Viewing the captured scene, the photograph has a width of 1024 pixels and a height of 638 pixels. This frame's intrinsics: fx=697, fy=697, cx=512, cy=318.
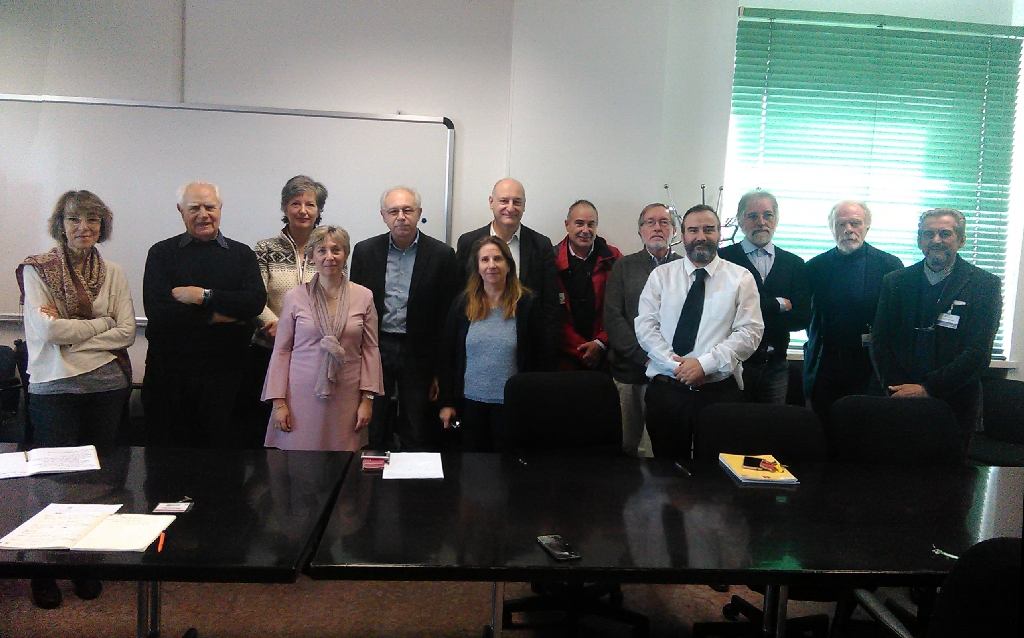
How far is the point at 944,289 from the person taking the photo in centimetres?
334

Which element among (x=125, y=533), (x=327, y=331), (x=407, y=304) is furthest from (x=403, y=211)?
(x=125, y=533)

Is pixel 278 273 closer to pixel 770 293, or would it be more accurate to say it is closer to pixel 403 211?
pixel 403 211

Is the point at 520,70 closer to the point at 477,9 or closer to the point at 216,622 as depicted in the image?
the point at 477,9

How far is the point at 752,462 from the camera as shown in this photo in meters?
2.25

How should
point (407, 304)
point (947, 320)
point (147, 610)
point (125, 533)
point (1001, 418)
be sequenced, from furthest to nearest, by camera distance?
point (1001, 418), point (407, 304), point (947, 320), point (147, 610), point (125, 533)

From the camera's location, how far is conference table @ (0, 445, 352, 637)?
4.80ft

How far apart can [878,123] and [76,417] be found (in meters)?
4.90

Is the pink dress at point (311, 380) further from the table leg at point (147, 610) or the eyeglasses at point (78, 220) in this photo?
the eyeglasses at point (78, 220)

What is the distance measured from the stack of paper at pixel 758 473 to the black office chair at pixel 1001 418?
220 centimetres

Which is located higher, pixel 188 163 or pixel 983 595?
pixel 188 163

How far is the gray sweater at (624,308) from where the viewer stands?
3.39 meters

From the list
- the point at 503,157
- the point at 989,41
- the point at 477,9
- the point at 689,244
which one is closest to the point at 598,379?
the point at 689,244

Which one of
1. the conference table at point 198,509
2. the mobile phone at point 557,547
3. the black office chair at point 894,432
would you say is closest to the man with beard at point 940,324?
the black office chair at point 894,432

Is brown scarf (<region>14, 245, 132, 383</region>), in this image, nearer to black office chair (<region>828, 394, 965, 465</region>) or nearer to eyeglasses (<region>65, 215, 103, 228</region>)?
eyeglasses (<region>65, 215, 103, 228</region>)
